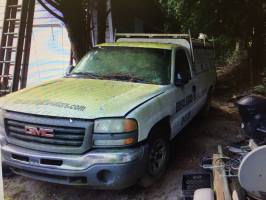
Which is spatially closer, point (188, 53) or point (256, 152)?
point (256, 152)

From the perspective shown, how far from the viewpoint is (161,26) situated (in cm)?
2094

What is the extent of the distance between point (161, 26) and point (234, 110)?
490 inches

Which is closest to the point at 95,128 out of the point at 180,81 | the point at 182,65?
the point at 180,81

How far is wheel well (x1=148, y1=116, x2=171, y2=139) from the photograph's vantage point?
4.61 m

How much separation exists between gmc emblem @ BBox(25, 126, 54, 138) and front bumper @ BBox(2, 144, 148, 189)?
0.67 feet

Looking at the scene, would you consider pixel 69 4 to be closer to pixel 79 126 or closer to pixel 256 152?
pixel 79 126

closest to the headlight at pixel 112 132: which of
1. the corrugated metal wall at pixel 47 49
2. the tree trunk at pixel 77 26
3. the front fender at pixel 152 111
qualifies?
the front fender at pixel 152 111

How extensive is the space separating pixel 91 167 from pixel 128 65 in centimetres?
206

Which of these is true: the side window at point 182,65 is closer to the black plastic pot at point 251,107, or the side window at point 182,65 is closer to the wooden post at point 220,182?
the black plastic pot at point 251,107

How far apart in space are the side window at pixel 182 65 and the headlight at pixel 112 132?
185 cm

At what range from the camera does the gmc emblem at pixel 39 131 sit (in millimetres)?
4152

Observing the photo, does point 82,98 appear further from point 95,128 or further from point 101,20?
point 101,20

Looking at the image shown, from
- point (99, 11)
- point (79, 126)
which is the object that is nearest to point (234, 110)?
point (99, 11)

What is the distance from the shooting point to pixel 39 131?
13.8 feet
